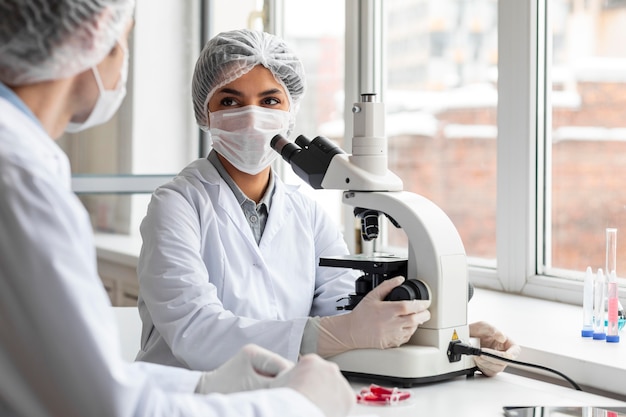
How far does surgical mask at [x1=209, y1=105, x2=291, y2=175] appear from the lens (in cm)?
187

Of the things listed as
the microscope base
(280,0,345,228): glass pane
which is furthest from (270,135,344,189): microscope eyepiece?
(280,0,345,228): glass pane

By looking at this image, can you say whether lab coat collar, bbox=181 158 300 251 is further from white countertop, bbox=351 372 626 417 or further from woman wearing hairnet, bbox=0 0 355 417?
woman wearing hairnet, bbox=0 0 355 417

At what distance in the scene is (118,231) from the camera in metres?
3.75

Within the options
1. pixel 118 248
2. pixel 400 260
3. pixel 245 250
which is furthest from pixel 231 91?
pixel 118 248

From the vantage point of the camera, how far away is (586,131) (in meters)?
2.31

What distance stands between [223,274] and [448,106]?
129 cm

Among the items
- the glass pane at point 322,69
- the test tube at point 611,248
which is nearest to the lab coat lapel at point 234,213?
the test tube at point 611,248

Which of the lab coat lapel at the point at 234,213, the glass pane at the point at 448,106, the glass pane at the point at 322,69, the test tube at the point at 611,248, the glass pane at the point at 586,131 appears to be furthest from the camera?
the glass pane at the point at 322,69

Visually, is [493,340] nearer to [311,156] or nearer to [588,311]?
[588,311]

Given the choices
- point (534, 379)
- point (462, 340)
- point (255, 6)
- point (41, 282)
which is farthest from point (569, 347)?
point (255, 6)

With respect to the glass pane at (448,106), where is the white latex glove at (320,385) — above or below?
below

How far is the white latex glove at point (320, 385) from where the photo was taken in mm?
1096

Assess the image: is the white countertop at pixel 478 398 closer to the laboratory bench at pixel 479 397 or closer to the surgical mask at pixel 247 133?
the laboratory bench at pixel 479 397

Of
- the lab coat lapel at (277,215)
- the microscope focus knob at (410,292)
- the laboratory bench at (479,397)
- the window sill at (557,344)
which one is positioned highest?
the lab coat lapel at (277,215)
